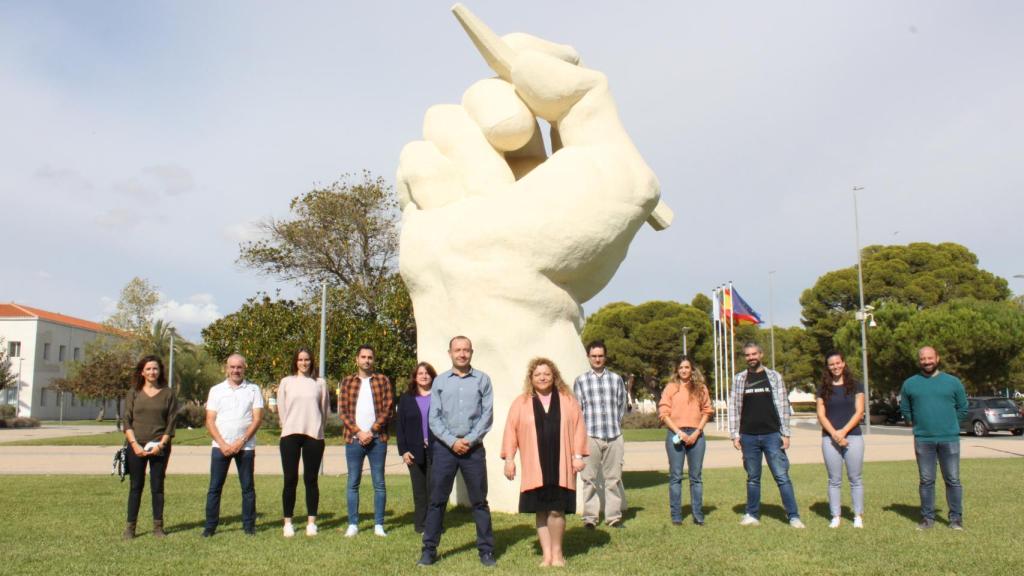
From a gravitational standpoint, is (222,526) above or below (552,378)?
below

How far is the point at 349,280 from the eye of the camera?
27.5 meters

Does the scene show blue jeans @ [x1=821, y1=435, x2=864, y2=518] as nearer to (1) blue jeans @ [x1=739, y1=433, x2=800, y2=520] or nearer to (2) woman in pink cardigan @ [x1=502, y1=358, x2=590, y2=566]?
(1) blue jeans @ [x1=739, y1=433, x2=800, y2=520]

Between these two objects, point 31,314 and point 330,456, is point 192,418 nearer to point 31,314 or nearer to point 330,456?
point 330,456

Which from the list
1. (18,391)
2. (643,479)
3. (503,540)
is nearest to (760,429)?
(503,540)

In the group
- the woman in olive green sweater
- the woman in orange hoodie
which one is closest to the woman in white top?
the woman in olive green sweater

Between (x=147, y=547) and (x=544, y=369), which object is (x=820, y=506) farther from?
(x=147, y=547)

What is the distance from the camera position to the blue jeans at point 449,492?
5551mm

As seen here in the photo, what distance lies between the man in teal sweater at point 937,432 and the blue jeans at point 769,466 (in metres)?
1.09

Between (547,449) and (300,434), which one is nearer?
(547,449)

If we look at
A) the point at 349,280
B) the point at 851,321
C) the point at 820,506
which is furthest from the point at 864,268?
the point at 820,506

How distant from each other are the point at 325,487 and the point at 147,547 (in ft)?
14.1

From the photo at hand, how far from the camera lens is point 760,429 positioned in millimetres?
7031

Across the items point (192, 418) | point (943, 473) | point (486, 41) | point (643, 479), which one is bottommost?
point (643, 479)

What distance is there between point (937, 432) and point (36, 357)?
52881 mm
